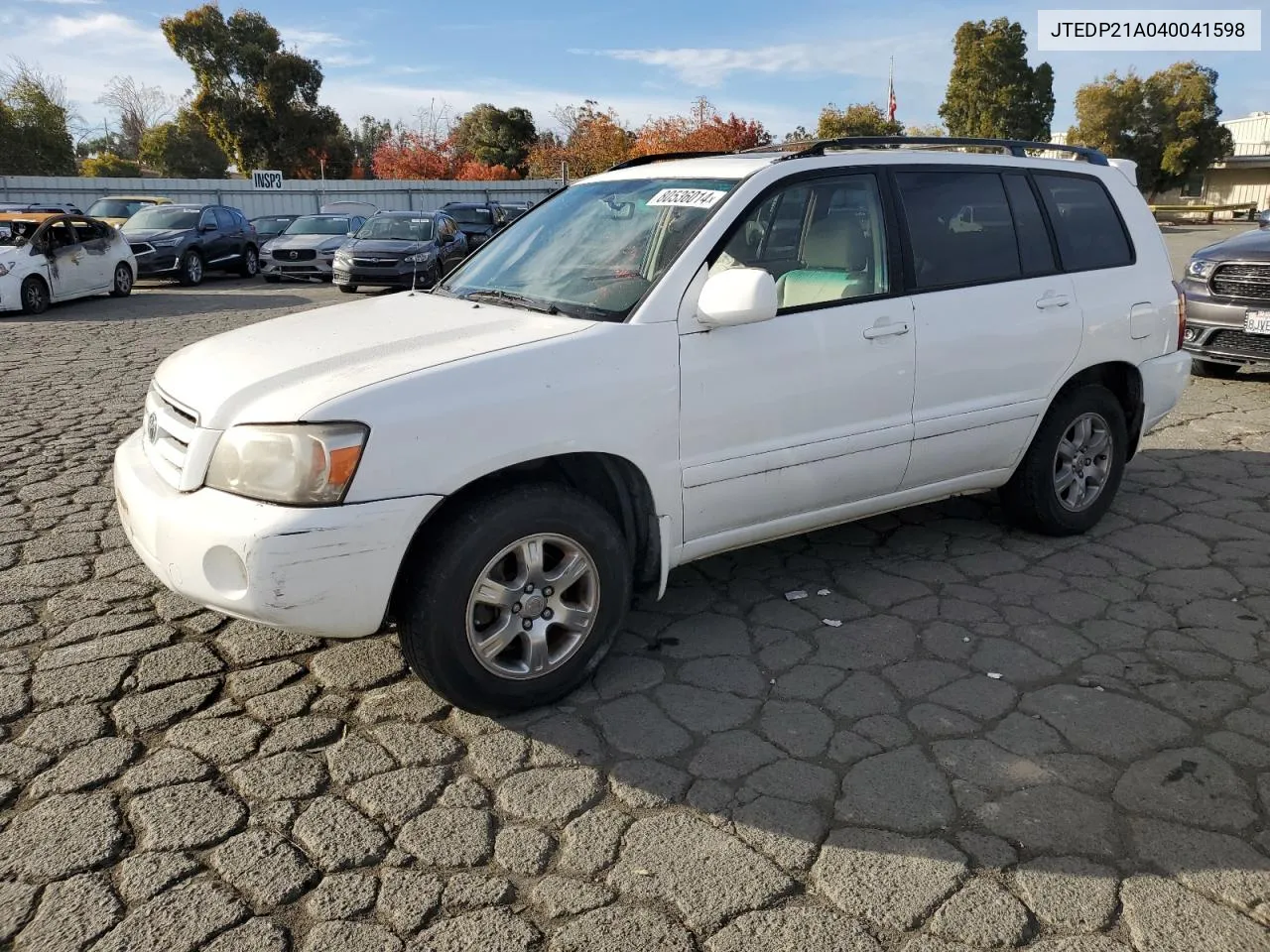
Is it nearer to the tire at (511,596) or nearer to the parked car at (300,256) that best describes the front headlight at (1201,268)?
the tire at (511,596)

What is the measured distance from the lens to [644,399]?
11.6ft

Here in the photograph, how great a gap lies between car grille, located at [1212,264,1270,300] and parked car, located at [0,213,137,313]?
14293 mm

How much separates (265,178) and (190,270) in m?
13.2

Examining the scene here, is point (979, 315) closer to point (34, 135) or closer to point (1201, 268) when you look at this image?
point (1201, 268)

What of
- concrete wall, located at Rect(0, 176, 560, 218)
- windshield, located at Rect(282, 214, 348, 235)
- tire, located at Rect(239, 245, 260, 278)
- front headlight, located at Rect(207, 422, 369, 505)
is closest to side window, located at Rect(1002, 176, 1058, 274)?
front headlight, located at Rect(207, 422, 369, 505)

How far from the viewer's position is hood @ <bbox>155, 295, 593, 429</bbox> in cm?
320

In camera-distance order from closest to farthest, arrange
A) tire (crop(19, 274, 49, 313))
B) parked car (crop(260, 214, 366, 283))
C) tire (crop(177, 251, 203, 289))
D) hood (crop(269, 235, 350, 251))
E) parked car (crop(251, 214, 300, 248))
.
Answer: tire (crop(19, 274, 49, 313)) < tire (crop(177, 251, 203, 289)) < parked car (crop(260, 214, 366, 283)) < hood (crop(269, 235, 350, 251)) < parked car (crop(251, 214, 300, 248))

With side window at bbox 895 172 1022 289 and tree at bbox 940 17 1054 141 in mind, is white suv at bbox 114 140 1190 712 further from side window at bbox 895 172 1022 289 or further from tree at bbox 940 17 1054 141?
tree at bbox 940 17 1054 141

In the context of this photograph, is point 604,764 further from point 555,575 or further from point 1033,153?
point 1033,153

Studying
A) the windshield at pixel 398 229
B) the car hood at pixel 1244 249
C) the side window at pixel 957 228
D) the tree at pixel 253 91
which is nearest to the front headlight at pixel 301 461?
the side window at pixel 957 228

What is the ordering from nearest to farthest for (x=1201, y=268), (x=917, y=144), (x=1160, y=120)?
(x=917, y=144) → (x=1201, y=268) → (x=1160, y=120)

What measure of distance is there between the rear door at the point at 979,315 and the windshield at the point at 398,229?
14.2m

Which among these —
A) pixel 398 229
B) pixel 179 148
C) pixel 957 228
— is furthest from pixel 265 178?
pixel 957 228

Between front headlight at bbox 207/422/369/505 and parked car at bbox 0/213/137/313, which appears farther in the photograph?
parked car at bbox 0/213/137/313
